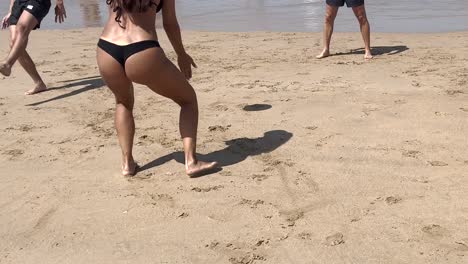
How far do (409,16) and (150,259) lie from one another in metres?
9.56

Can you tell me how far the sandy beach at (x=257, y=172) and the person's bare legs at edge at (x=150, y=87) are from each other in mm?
157

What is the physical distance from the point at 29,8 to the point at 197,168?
3484mm

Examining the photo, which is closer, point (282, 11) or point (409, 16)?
point (409, 16)

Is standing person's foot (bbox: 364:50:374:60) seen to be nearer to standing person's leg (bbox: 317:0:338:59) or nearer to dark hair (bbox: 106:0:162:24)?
standing person's leg (bbox: 317:0:338:59)

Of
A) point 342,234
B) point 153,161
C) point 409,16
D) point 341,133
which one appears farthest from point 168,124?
point 409,16

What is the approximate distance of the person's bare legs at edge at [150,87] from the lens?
142 inches

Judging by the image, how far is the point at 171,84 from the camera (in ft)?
12.3

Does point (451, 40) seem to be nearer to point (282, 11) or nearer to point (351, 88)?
point (351, 88)

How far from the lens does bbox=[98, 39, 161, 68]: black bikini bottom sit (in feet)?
11.7

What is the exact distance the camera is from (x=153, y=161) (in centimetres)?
437

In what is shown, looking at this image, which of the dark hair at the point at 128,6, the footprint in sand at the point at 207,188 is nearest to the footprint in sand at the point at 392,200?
the footprint in sand at the point at 207,188

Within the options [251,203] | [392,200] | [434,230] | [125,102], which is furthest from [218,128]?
[434,230]

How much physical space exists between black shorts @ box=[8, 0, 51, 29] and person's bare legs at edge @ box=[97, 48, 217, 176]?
9.45 feet

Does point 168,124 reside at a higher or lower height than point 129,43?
lower
